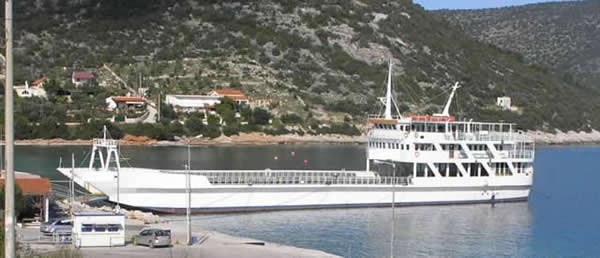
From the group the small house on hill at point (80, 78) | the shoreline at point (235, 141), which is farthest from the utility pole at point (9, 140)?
the small house on hill at point (80, 78)

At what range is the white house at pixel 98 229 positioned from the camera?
88.2 ft

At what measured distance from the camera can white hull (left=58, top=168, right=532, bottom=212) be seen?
4159 centimetres

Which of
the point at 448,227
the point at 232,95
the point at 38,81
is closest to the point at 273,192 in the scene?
the point at 448,227

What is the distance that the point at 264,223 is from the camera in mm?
40219

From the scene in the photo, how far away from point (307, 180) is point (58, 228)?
19478mm

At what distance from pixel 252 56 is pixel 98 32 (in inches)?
953

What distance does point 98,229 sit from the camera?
27.1 metres

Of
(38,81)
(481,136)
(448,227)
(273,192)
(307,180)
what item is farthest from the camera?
(38,81)

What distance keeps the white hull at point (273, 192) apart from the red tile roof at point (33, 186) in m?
7.78

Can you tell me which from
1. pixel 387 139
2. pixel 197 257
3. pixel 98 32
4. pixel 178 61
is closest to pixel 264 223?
pixel 387 139

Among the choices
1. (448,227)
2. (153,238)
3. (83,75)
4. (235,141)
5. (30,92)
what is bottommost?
Result: (235,141)

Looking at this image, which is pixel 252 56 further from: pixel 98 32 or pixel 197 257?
pixel 197 257

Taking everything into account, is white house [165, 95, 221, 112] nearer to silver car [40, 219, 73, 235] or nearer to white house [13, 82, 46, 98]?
white house [13, 82, 46, 98]

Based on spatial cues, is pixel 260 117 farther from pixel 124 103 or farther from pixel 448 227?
pixel 448 227
